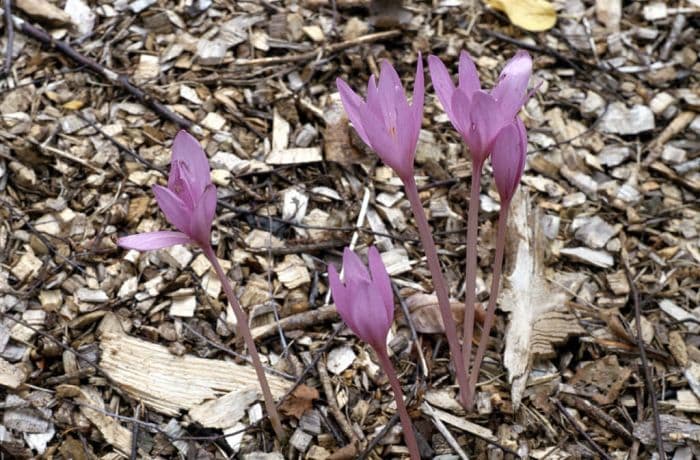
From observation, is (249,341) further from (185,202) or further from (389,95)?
(389,95)

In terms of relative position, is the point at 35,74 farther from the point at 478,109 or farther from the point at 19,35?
the point at 478,109

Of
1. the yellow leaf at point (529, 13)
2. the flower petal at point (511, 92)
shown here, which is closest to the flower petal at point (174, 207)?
the flower petal at point (511, 92)

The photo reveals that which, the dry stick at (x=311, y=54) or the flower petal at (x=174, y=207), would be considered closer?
the flower petal at (x=174, y=207)

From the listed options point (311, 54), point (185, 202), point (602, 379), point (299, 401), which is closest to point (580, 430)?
point (602, 379)

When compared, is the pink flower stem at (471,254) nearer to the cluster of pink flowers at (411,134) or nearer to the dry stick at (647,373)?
the cluster of pink flowers at (411,134)

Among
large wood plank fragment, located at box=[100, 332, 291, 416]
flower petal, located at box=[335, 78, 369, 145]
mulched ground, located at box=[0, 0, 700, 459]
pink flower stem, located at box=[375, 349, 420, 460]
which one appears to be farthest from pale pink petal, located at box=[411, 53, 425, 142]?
large wood plank fragment, located at box=[100, 332, 291, 416]

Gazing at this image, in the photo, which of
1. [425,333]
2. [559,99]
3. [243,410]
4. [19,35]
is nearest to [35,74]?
[19,35]
